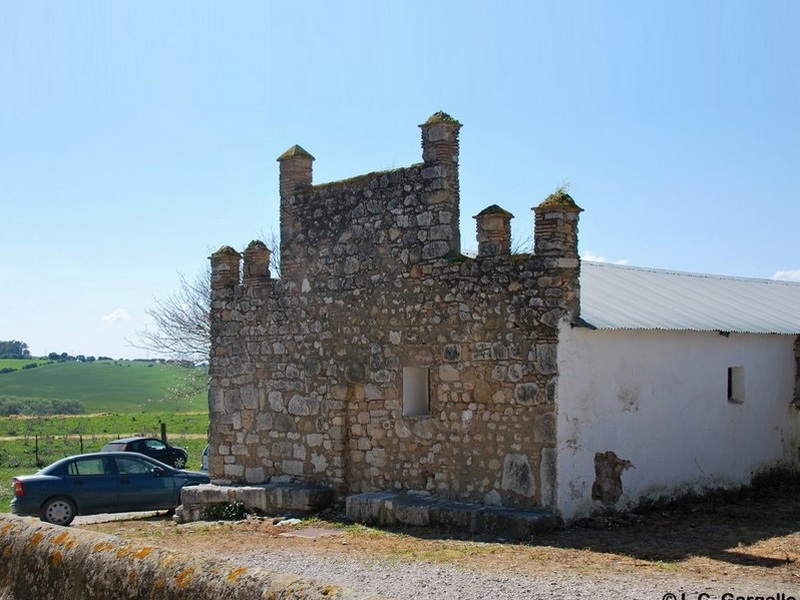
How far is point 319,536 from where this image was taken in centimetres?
1205

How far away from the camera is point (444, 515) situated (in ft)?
39.0

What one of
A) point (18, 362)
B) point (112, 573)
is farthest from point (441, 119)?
point (18, 362)

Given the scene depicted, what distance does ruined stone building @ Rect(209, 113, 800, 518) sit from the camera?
11.7m

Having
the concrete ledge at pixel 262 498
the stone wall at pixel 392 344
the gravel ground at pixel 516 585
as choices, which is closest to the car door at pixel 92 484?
the concrete ledge at pixel 262 498

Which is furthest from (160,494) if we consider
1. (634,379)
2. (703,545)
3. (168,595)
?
(168,595)

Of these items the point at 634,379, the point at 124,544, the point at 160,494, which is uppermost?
the point at 634,379

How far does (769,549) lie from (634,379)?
119 inches

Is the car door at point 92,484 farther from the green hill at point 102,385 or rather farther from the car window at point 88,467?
the green hill at point 102,385

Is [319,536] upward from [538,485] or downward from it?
downward

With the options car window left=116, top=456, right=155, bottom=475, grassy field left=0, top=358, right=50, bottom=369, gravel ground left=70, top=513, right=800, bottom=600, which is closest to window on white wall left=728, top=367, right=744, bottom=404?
gravel ground left=70, top=513, right=800, bottom=600

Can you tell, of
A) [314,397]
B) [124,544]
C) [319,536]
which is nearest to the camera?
[124,544]

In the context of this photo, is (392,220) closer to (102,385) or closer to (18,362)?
(102,385)

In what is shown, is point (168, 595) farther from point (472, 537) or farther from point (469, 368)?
point (469, 368)

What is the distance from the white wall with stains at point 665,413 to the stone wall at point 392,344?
42 centimetres
